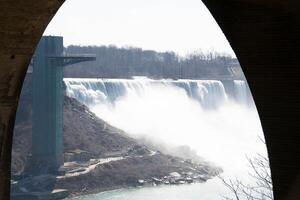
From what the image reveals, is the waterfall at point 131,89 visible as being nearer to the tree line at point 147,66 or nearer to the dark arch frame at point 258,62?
the tree line at point 147,66

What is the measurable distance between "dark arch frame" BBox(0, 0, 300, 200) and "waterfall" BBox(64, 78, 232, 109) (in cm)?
4016

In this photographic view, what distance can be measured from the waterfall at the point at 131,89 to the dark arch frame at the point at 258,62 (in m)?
40.2

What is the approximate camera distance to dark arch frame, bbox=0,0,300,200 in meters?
3.09

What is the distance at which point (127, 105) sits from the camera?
48.1 meters

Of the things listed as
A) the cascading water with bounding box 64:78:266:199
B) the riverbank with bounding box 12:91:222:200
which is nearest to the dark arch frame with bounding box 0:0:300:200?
the riverbank with bounding box 12:91:222:200

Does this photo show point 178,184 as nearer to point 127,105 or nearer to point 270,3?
point 127,105

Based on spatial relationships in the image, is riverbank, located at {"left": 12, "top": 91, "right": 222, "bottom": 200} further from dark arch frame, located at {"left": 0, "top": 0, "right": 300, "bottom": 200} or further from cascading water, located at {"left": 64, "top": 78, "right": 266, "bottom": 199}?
dark arch frame, located at {"left": 0, "top": 0, "right": 300, "bottom": 200}

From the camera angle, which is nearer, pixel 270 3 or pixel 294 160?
pixel 270 3

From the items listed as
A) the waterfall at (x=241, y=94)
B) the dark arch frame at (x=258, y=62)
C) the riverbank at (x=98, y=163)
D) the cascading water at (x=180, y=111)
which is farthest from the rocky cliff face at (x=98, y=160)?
the dark arch frame at (x=258, y=62)

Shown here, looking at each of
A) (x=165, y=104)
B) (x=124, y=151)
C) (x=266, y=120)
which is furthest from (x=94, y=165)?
(x=266, y=120)

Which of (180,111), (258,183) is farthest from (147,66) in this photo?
(258,183)

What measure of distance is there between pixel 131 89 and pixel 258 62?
150 feet

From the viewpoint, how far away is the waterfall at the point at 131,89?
45.6 m

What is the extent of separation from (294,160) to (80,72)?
52.4 metres
